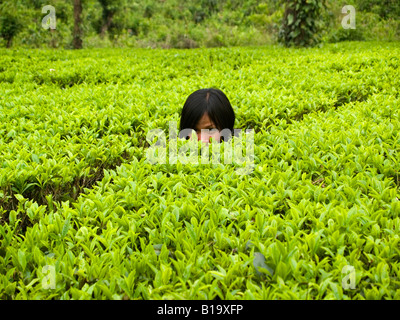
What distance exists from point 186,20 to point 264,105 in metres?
23.6

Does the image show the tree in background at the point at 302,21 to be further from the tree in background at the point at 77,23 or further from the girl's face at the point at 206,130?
the girl's face at the point at 206,130

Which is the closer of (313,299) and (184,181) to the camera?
(313,299)

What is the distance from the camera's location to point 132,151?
10.4ft

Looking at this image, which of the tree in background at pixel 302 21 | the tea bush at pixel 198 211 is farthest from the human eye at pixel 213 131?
the tree in background at pixel 302 21

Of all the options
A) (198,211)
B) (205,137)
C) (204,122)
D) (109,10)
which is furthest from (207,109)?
(109,10)

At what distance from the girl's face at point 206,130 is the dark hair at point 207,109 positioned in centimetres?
3

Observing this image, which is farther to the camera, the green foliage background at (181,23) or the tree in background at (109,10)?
the tree in background at (109,10)

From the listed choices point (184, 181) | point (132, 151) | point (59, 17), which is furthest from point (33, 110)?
point (59, 17)

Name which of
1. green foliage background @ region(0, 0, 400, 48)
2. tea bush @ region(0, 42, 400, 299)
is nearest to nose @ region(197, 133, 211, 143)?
tea bush @ region(0, 42, 400, 299)

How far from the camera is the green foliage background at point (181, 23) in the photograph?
16.9 m

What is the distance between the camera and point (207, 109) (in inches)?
133

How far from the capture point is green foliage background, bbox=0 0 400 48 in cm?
1688

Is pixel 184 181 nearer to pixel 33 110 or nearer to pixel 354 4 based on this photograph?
pixel 33 110

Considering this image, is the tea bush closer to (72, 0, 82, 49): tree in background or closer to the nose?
the nose
